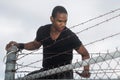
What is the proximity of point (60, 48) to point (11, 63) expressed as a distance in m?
1.17

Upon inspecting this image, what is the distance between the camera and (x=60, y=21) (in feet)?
23.9

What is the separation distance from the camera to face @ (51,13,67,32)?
7.21 m

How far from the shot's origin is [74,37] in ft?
22.9

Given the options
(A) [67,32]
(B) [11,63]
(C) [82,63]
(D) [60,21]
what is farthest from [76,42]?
(C) [82,63]

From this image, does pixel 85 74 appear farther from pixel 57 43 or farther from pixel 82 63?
pixel 57 43

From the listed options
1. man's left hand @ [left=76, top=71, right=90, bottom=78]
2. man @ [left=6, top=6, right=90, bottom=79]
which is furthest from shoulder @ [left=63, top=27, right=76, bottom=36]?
man's left hand @ [left=76, top=71, right=90, bottom=78]

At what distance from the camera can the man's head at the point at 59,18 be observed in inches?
285

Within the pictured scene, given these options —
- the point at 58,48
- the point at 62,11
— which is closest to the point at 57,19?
the point at 62,11

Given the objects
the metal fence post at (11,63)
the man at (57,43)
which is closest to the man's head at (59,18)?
the man at (57,43)

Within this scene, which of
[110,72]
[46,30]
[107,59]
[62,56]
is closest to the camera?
[107,59]

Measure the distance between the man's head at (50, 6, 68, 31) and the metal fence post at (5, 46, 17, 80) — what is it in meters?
1.16

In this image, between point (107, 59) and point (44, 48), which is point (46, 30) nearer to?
point (44, 48)

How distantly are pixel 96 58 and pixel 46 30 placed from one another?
2468 mm

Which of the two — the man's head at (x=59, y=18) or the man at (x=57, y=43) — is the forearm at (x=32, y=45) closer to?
the man at (x=57, y=43)
